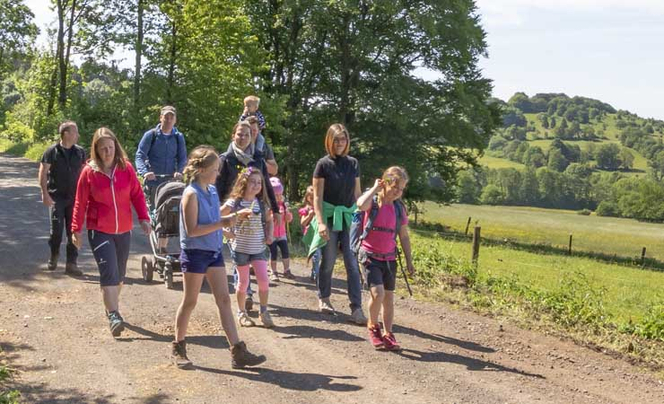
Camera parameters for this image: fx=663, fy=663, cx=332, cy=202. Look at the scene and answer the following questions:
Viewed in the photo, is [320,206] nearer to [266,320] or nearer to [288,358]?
[266,320]

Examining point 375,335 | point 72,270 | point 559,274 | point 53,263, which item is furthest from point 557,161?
point 375,335

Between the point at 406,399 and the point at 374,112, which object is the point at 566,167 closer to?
the point at 374,112

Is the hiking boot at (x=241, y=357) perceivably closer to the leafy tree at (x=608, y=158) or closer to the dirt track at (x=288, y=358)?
the dirt track at (x=288, y=358)

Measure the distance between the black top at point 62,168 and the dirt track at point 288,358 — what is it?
4.01 ft

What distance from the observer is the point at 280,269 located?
1091cm

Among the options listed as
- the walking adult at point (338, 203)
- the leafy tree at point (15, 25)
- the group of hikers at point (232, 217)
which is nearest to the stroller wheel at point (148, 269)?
the group of hikers at point (232, 217)

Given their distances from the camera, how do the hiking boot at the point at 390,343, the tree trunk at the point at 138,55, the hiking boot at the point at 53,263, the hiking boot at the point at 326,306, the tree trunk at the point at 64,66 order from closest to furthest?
the hiking boot at the point at 390,343
the hiking boot at the point at 326,306
the hiking boot at the point at 53,263
the tree trunk at the point at 138,55
the tree trunk at the point at 64,66

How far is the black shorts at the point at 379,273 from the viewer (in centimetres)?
684

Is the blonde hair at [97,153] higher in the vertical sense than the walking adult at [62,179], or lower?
higher

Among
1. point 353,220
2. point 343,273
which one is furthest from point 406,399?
point 343,273

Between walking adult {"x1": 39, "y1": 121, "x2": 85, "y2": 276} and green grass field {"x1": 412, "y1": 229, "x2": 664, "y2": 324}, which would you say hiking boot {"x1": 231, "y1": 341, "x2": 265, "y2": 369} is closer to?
walking adult {"x1": 39, "y1": 121, "x2": 85, "y2": 276}

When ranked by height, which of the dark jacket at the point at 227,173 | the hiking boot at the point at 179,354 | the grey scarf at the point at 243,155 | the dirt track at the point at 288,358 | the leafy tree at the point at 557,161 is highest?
the leafy tree at the point at 557,161

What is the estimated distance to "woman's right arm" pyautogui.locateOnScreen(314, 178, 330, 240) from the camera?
7672 mm

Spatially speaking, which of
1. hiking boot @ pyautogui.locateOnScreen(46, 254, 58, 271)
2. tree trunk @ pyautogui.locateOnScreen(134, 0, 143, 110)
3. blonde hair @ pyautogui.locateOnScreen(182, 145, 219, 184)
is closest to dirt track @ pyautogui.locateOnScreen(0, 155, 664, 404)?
hiking boot @ pyautogui.locateOnScreen(46, 254, 58, 271)
